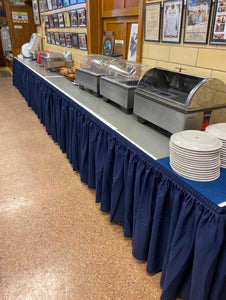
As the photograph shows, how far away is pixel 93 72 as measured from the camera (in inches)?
78.6

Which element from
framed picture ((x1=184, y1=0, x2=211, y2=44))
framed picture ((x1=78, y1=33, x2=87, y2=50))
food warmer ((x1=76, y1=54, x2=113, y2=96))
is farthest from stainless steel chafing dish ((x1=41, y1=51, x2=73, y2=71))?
framed picture ((x1=184, y1=0, x2=211, y2=44))

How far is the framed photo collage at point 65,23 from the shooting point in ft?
9.63

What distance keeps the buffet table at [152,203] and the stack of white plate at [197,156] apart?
0.17 feet

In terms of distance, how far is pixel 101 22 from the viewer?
2.70m

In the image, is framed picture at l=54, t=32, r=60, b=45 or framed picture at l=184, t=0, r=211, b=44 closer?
framed picture at l=184, t=0, r=211, b=44

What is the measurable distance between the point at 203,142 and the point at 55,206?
48.4 inches

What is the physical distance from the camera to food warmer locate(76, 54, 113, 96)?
193 cm

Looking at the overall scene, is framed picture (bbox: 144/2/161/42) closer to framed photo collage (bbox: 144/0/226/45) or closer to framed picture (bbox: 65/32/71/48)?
framed photo collage (bbox: 144/0/226/45)

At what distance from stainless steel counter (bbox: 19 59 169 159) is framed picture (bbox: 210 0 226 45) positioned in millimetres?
615

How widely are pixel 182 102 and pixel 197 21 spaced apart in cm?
65

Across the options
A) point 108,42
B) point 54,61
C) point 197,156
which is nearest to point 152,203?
point 197,156

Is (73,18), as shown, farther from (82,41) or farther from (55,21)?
(55,21)

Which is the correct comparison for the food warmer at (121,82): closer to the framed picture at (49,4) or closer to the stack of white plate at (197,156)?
the stack of white plate at (197,156)

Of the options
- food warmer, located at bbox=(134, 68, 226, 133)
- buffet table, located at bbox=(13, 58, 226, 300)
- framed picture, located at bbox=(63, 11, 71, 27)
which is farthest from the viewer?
framed picture, located at bbox=(63, 11, 71, 27)
